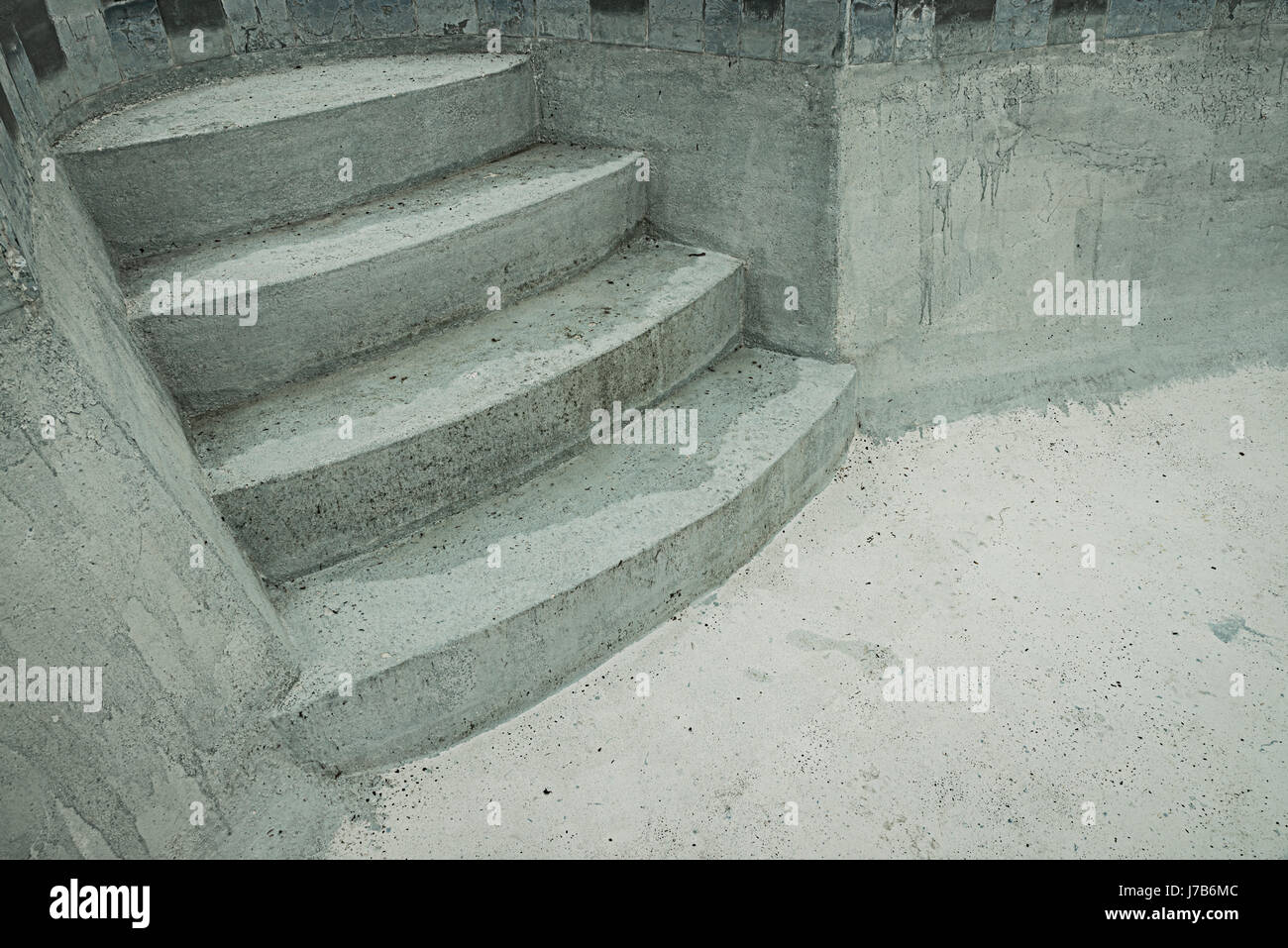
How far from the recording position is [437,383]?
9.74ft

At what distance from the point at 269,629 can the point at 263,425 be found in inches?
28.3

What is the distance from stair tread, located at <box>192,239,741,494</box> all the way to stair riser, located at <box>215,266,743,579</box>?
39mm

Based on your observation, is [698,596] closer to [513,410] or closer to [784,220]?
[513,410]

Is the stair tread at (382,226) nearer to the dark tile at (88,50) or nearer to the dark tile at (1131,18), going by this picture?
the dark tile at (88,50)

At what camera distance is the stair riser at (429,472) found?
8.67ft

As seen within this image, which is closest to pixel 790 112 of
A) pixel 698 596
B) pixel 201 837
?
pixel 698 596

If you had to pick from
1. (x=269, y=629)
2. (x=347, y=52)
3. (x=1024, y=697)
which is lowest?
(x=1024, y=697)

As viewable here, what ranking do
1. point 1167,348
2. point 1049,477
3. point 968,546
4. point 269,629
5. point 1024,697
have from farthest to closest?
point 1167,348, point 1049,477, point 968,546, point 1024,697, point 269,629

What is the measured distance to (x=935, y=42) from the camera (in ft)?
10.8

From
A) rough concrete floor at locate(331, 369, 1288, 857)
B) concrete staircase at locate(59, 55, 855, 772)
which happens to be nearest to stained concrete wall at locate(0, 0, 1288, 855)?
concrete staircase at locate(59, 55, 855, 772)

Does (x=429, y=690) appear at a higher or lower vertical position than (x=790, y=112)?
lower

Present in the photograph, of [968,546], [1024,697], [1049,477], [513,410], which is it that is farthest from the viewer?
[1049,477]

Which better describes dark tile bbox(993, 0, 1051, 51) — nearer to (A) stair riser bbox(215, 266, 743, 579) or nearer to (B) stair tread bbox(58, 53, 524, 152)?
(A) stair riser bbox(215, 266, 743, 579)

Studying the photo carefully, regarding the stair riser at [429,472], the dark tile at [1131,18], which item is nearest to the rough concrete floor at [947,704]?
the stair riser at [429,472]
